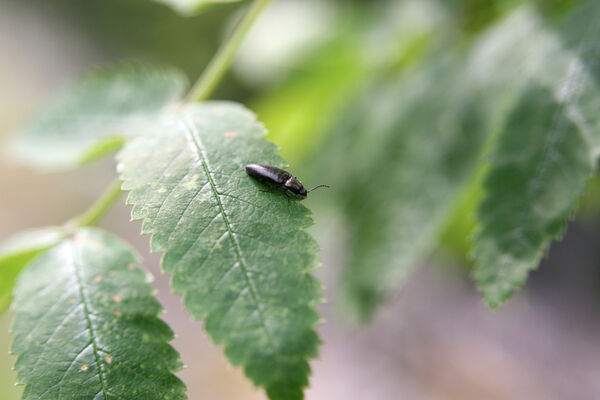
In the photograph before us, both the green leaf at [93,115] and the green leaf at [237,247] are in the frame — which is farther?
the green leaf at [93,115]

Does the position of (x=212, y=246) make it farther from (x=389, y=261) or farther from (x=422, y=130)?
(x=422, y=130)

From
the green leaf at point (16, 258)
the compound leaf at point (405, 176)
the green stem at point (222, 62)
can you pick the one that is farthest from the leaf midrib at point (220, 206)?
the compound leaf at point (405, 176)

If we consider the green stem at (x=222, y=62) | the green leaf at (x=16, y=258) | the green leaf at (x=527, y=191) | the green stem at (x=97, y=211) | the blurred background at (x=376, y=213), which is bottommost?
the green leaf at (x=16, y=258)

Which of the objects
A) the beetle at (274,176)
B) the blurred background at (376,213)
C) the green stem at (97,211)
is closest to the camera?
the beetle at (274,176)

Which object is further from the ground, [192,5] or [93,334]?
[192,5]

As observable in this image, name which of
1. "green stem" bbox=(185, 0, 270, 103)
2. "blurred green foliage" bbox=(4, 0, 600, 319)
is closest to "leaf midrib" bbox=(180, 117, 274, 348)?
"green stem" bbox=(185, 0, 270, 103)

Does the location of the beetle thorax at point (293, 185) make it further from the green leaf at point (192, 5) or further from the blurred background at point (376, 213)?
the green leaf at point (192, 5)

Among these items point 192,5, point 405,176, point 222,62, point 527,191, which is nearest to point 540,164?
point 527,191

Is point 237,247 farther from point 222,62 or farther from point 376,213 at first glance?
point 376,213
